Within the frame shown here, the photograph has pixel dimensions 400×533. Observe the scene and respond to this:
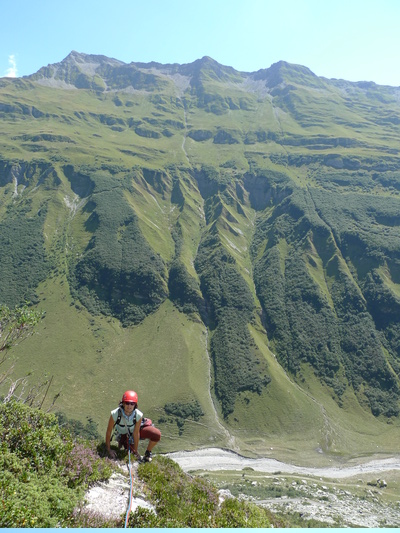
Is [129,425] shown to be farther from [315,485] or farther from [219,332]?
[219,332]

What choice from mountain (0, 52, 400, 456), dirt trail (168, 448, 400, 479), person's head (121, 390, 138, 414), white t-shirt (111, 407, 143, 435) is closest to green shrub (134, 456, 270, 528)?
white t-shirt (111, 407, 143, 435)

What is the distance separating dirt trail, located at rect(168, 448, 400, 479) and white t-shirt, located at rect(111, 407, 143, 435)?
9854cm

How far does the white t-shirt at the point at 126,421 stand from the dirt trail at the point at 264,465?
98.5 meters

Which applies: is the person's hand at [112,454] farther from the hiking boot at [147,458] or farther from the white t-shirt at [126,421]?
the hiking boot at [147,458]

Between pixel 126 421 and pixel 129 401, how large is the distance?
4.24 ft

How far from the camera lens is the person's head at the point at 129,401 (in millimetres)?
13164

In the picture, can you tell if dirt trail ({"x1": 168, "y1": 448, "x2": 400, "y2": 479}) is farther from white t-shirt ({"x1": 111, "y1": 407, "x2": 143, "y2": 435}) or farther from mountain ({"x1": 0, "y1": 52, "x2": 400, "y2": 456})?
white t-shirt ({"x1": 111, "y1": 407, "x2": 143, "y2": 435})

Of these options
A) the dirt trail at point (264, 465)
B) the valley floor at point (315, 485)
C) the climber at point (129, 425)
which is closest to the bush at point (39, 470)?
the climber at point (129, 425)

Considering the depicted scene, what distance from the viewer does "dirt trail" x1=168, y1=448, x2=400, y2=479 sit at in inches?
3871

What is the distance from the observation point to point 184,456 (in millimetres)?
104688

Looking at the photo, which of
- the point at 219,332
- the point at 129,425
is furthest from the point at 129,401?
the point at 219,332

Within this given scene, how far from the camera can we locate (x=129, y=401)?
43.3 feet

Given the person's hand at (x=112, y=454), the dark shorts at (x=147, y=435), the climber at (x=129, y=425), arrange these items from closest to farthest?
1. the climber at (x=129, y=425)
2. the person's hand at (x=112, y=454)
3. the dark shorts at (x=147, y=435)

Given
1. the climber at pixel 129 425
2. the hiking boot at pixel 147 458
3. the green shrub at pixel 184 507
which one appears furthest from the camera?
the hiking boot at pixel 147 458
